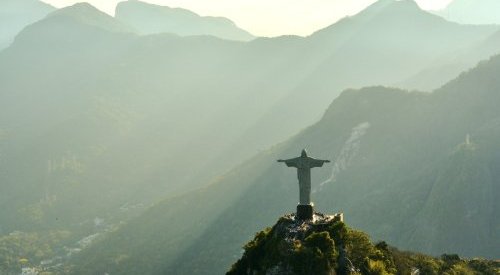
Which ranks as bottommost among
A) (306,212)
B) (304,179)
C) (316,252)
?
(316,252)

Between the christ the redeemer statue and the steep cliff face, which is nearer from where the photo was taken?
the steep cliff face

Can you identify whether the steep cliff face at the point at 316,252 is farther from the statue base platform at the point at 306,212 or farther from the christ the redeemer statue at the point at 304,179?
the christ the redeemer statue at the point at 304,179

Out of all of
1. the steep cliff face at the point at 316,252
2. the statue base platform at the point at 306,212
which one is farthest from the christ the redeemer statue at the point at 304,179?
the steep cliff face at the point at 316,252

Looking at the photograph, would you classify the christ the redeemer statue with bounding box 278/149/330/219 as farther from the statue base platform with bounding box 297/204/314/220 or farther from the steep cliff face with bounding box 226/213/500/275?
the steep cliff face with bounding box 226/213/500/275

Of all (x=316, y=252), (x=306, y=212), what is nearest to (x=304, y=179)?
(x=306, y=212)

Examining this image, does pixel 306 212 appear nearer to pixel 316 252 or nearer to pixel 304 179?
pixel 304 179

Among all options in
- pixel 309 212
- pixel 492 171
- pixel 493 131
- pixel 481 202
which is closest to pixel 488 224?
pixel 481 202

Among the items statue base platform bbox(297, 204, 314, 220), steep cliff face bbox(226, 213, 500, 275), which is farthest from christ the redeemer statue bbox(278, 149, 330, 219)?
steep cliff face bbox(226, 213, 500, 275)

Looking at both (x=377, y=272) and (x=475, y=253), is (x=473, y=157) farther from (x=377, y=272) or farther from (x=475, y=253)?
(x=377, y=272)
